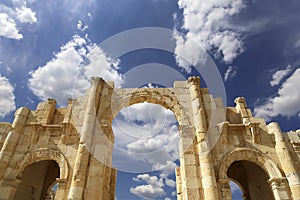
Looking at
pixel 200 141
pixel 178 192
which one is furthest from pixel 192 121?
pixel 178 192

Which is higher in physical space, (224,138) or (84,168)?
(224,138)

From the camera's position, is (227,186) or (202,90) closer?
(227,186)

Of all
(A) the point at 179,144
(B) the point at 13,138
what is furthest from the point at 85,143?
(A) the point at 179,144

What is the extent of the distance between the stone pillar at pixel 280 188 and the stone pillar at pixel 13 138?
11817 millimetres

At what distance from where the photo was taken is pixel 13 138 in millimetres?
10055

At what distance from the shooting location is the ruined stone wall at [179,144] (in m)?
9.00

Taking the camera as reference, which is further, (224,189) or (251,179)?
(251,179)

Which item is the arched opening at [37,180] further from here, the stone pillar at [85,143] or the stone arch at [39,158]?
the stone pillar at [85,143]

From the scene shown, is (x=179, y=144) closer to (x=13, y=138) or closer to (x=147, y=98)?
(x=147, y=98)

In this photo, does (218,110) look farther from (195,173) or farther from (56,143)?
(56,143)

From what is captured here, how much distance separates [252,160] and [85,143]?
778cm

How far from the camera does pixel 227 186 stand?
8914 mm

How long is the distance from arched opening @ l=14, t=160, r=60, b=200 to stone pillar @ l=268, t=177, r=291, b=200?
1185 centimetres

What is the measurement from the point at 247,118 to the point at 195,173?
410 cm
